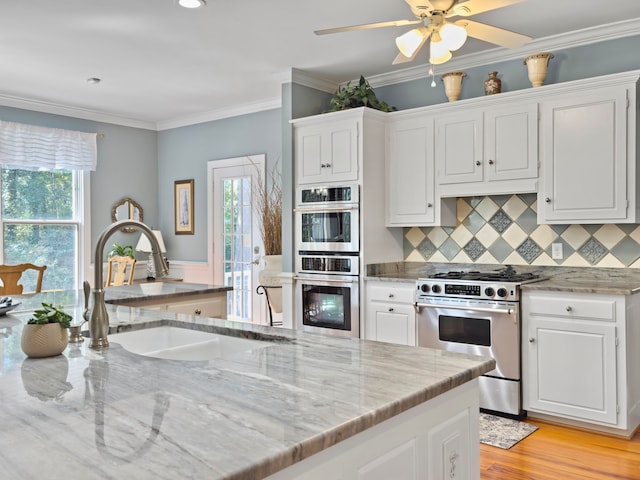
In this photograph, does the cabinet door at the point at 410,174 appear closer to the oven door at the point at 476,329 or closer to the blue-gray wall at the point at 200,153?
the oven door at the point at 476,329

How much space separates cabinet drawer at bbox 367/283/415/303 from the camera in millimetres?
4109

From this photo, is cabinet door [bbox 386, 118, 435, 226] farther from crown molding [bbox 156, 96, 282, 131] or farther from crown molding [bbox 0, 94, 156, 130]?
A: crown molding [bbox 0, 94, 156, 130]

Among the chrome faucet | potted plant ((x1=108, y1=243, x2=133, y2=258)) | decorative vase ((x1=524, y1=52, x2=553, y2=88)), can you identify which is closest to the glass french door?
potted plant ((x1=108, y1=243, x2=133, y2=258))

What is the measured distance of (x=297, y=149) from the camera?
479 cm

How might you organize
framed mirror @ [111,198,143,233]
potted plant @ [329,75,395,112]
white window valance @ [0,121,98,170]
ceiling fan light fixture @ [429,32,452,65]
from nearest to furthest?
ceiling fan light fixture @ [429,32,452,65] < potted plant @ [329,75,395,112] < white window valance @ [0,121,98,170] < framed mirror @ [111,198,143,233]

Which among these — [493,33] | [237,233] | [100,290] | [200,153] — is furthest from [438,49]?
[200,153]

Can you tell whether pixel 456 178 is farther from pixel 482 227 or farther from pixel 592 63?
pixel 592 63

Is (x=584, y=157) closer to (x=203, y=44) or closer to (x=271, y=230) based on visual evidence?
(x=203, y=44)

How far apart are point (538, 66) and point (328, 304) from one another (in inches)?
90.9

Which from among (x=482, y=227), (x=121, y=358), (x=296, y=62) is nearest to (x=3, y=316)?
(x=121, y=358)

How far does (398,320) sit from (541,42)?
222cm

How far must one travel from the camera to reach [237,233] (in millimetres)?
6293

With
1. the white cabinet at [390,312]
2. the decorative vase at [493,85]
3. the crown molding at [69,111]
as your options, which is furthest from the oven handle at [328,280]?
the crown molding at [69,111]

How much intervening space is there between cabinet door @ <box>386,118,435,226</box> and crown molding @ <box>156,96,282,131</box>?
174 centimetres
